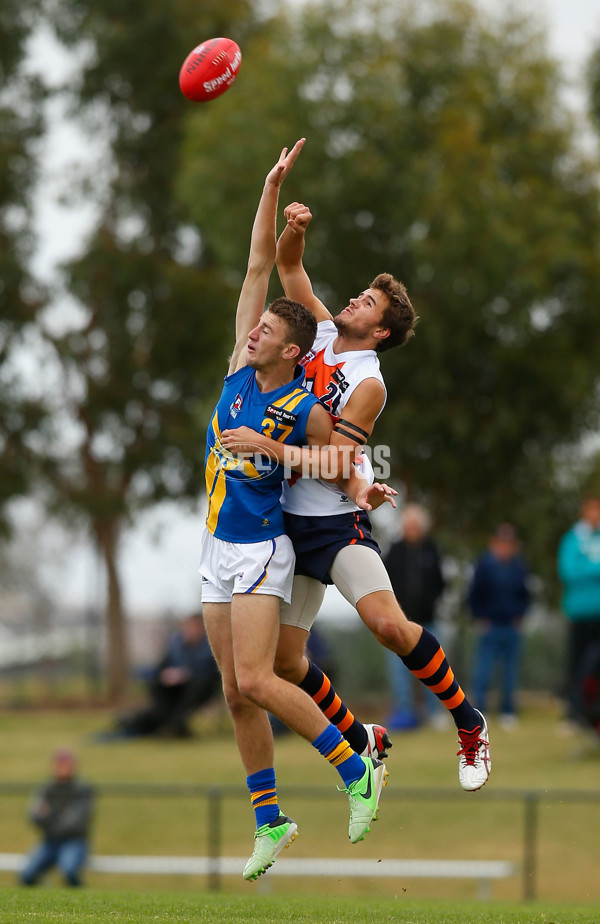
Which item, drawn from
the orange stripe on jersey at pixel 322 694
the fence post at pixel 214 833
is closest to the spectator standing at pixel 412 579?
the fence post at pixel 214 833

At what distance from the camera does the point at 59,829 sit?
11258 mm

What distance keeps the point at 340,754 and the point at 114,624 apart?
16.2 metres

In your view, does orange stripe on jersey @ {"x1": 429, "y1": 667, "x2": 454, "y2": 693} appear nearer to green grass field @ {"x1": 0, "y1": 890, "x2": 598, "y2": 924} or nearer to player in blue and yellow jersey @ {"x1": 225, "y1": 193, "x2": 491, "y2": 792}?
player in blue and yellow jersey @ {"x1": 225, "y1": 193, "x2": 491, "y2": 792}

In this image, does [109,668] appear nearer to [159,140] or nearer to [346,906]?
[159,140]


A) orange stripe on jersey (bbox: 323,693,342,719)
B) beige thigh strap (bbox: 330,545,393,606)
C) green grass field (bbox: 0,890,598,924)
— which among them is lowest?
green grass field (bbox: 0,890,598,924)

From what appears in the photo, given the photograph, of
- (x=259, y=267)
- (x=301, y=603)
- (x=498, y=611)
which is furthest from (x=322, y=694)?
(x=498, y=611)

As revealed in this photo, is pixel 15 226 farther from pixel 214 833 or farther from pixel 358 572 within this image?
pixel 358 572

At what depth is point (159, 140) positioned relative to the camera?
24172mm

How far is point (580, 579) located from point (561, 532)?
6855 millimetres

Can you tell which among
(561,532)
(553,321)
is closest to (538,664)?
(561,532)

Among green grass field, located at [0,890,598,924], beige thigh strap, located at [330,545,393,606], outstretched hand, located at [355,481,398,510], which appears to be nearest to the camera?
A: green grass field, located at [0,890,598,924]

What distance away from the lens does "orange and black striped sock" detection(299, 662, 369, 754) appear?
659 cm

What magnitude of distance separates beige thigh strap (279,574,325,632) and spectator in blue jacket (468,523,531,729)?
24.9ft

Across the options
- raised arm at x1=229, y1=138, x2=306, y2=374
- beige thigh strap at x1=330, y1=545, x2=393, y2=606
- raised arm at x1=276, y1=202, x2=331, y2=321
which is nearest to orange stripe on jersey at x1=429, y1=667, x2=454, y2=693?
beige thigh strap at x1=330, y1=545, x2=393, y2=606
